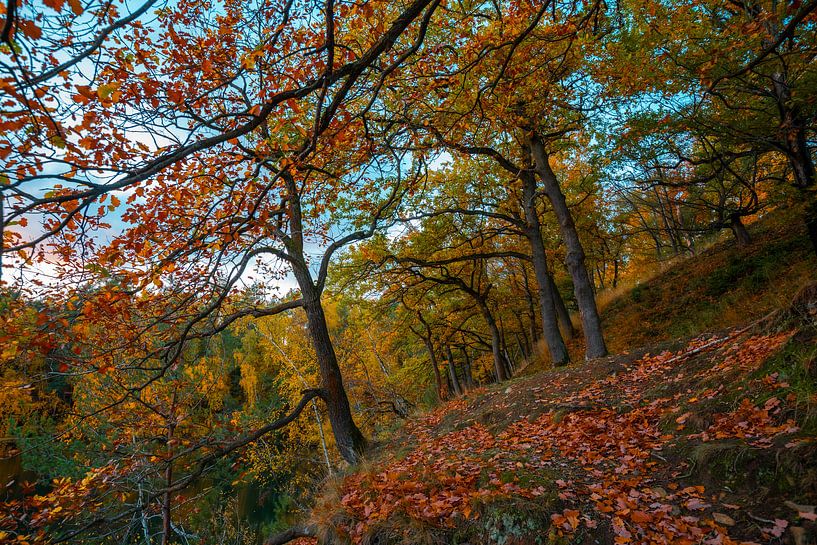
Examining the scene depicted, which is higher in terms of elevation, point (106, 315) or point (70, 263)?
point (70, 263)

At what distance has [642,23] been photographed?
7.59 metres

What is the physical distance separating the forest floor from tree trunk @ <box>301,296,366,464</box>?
131cm

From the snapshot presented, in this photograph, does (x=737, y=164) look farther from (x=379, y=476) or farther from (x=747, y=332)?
(x=379, y=476)

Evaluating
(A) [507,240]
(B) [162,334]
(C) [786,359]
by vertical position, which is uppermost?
(A) [507,240]

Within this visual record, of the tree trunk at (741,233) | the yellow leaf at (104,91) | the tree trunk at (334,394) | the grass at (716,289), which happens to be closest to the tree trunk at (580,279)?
the grass at (716,289)

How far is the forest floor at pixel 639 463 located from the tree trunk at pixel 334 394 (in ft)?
4.31

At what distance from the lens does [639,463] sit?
3.66 m

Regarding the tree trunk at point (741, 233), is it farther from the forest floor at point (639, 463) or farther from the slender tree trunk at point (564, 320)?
the forest floor at point (639, 463)

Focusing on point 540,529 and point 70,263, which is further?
point 70,263

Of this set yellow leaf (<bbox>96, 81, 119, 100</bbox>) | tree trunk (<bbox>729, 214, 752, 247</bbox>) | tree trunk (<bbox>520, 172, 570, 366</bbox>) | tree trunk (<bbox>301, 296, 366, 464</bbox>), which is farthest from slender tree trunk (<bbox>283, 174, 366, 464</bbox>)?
tree trunk (<bbox>729, 214, 752, 247</bbox>)

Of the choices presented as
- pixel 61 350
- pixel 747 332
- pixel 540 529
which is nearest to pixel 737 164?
pixel 747 332

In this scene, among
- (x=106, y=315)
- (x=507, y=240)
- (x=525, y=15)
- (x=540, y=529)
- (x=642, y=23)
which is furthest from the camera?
(x=507, y=240)

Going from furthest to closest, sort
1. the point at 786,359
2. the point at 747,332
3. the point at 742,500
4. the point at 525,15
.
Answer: the point at 525,15, the point at 747,332, the point at 786,359, the point at 742,500

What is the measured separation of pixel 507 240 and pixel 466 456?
48.4 feet
